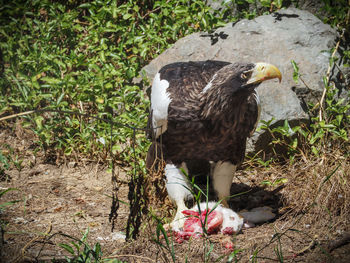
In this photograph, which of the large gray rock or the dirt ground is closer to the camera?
the dirt ground

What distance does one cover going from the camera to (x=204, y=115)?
10.5 ft

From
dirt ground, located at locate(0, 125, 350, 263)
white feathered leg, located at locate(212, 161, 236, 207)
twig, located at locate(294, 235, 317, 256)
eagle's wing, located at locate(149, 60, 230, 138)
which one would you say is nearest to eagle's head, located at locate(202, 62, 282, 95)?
eagle's wing, located at locate(149, 60, 230, 138)

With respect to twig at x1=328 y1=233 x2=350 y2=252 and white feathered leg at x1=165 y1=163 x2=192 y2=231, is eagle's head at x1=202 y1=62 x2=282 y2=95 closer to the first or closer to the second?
white feathered leg at x1=165 y1=163 x2=192 y2=231

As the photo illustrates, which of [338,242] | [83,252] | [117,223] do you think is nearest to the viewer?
[83,252]

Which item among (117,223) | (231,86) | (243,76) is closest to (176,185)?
(117,223)

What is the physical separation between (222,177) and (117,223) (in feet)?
3.02

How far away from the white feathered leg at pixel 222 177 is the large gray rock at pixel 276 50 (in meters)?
0.72

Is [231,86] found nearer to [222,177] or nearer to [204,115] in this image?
[204,115]

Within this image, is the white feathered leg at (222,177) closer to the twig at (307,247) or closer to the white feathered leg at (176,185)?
the white feathered leg at (176,185)

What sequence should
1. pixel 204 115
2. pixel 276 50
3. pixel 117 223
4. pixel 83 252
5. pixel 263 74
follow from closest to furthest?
pixel 83 252, pixel 263 74, pixel 204 115, pixel 117 223, pixel 276 50

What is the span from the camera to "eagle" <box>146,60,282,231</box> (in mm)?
3123

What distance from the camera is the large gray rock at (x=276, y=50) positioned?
418cm

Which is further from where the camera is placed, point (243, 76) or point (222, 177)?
point (222, 177)

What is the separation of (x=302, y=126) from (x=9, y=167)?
9.41 feet
